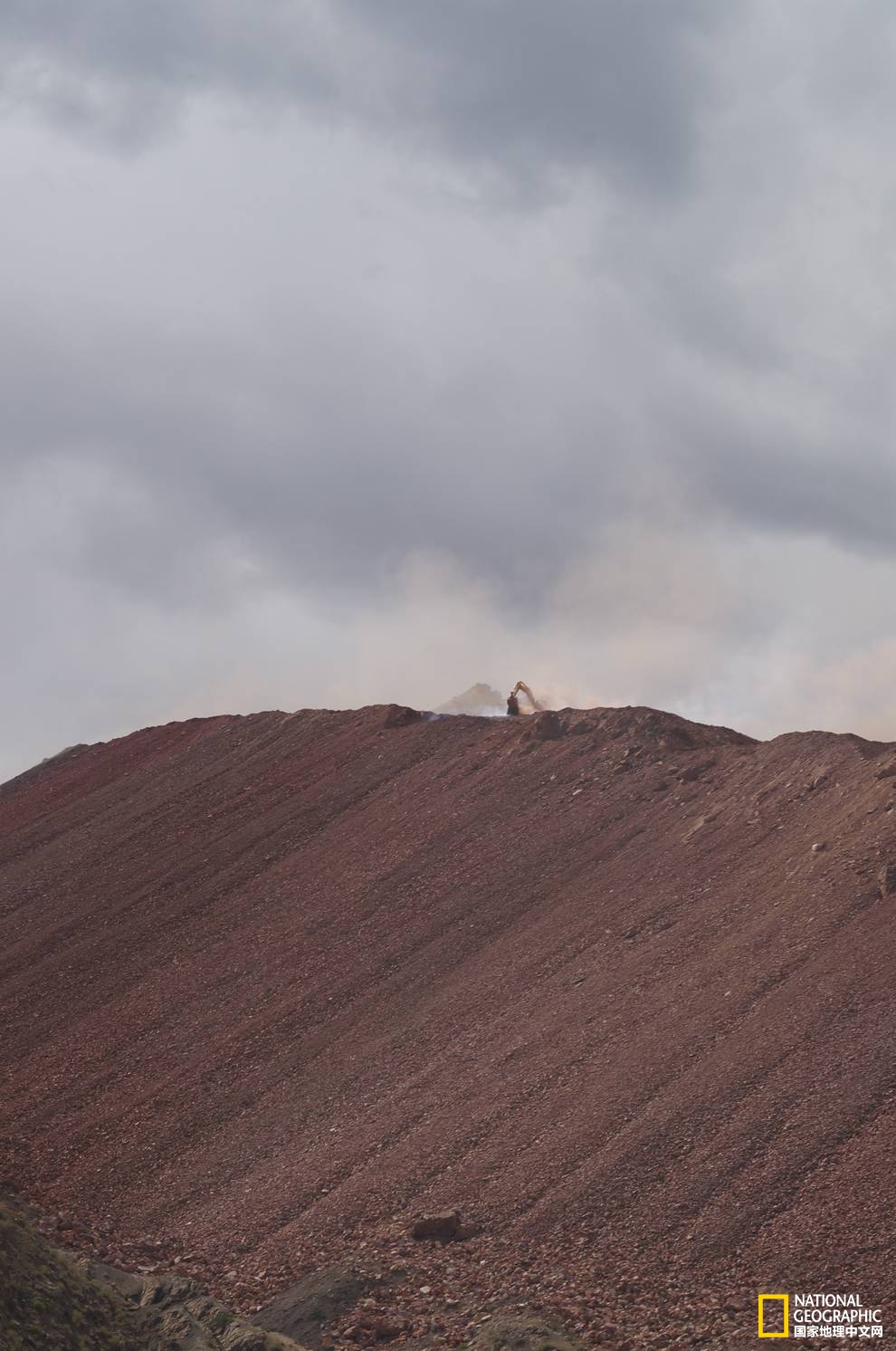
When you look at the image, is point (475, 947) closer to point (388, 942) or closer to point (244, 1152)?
point (388, 942)

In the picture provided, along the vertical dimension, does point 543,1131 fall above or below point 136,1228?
above

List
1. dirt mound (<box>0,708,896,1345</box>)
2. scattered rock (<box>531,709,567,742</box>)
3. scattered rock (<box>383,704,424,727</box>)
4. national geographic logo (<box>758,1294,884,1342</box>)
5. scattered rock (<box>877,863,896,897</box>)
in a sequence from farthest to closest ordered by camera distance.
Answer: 1. scattered rock (<box>383,704,424,727</box>)
2. scattered rock (<box>531,709,567,742</box>)
3. scattered rock (<box>877,863,896,897</box>)
4. dirt mound (<box>0,708,896,1345</box>)
5. national geographic logo (<box>758,1294,884,1342</box>)

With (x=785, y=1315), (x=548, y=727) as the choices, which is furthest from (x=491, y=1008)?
(x=548, y=727)

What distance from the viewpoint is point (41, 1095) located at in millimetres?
20953

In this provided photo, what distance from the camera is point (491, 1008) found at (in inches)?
805

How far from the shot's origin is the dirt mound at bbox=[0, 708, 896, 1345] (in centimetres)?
1470

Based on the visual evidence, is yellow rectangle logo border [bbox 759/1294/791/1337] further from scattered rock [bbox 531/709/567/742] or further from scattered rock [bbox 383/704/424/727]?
scattered rock [bbox 383/704/424/727]

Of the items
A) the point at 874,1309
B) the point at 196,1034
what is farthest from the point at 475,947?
the point at 874,1309

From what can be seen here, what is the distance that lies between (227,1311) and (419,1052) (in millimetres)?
6430

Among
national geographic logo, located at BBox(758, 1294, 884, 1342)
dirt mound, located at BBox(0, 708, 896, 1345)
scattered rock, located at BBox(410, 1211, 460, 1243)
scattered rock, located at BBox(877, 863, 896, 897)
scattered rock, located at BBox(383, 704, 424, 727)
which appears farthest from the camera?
scattered rock, located at BBox(383, 704, 424, 727)

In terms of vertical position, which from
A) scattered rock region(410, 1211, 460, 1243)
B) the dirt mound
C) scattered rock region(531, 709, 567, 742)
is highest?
scattered rock region(531, 709, 567, 742)

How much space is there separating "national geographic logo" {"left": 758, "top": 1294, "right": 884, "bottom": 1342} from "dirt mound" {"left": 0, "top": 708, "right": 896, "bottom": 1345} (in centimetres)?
22

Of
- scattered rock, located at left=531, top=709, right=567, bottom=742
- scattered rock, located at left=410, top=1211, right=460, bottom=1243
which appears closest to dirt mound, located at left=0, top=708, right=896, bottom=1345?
scattered rock, located at left=531, top=709, right=567, bottom=742

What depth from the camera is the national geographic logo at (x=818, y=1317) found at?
38.9 ft
